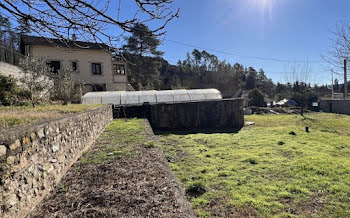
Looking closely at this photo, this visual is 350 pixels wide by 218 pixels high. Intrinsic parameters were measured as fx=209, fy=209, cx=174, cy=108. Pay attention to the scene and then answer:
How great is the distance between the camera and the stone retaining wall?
176 centimetres

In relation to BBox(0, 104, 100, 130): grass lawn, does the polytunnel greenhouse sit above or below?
above

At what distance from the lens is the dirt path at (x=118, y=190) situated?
2117 mm

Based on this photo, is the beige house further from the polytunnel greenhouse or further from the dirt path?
the dirt path

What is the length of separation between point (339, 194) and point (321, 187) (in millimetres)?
338

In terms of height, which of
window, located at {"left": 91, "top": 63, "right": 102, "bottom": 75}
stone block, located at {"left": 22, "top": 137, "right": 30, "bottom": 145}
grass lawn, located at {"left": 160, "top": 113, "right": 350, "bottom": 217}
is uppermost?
window, located at {"left": 91, "top": 63, "right": 102, "bottom": 75}

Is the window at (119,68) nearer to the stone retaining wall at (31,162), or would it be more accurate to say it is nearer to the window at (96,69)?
the window at (96,69)

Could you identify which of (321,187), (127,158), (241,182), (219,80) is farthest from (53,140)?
(219,80)

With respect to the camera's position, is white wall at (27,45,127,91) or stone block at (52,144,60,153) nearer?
stone block at (52,144,60,153)

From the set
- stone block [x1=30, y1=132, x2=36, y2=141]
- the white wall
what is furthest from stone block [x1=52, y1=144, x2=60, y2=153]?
the white wall

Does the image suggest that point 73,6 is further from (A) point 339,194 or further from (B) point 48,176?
(A) point 339,194

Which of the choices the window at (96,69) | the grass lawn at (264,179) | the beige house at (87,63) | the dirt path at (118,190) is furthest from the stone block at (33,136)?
the window at (96,69)

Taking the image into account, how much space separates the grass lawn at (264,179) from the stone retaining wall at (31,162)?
2256mm

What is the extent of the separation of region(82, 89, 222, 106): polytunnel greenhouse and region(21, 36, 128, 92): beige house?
554 cm

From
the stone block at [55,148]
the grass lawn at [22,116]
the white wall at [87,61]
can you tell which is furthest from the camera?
the white wall at [87,61]
